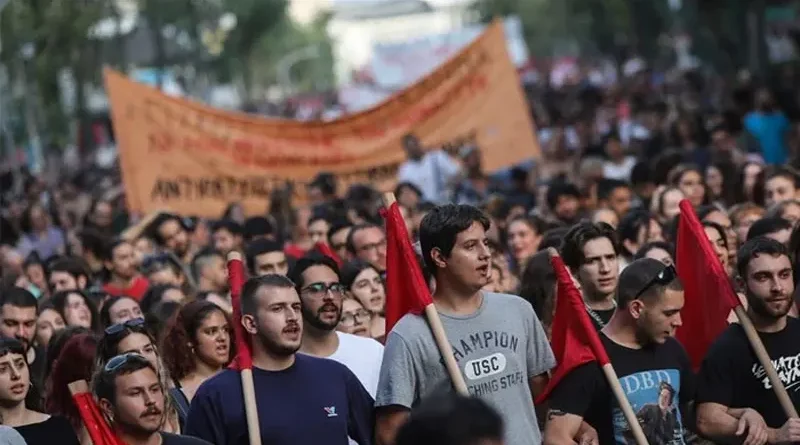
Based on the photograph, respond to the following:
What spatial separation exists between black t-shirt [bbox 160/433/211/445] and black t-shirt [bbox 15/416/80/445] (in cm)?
95

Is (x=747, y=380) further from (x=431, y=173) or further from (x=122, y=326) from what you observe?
(x=431, y=173)

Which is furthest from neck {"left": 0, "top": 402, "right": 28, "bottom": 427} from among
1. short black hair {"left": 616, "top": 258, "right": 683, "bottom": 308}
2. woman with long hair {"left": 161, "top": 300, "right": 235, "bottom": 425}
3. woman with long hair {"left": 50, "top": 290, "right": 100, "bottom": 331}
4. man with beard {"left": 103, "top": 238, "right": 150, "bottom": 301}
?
man with beard {"left": 103, "top": 238, "right": 150, "bottom": 301}

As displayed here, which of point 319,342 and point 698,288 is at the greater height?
point 319,342

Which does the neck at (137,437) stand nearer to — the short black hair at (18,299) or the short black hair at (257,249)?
the short black hair at (18,299)

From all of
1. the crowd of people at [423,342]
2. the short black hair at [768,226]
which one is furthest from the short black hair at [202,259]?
the short black hair at [768,226]

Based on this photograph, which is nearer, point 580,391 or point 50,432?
point 580,391

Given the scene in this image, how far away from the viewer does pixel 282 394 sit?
23.0 ft

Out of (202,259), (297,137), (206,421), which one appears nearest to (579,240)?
(206,421)

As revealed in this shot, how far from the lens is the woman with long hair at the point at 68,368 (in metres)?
8.56

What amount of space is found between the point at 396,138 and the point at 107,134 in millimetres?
38762

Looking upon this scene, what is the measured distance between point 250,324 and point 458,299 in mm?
732

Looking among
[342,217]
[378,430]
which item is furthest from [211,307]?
[342,217]

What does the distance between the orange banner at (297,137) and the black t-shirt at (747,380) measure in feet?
36.4

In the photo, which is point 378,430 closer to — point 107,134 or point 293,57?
point 107,134
